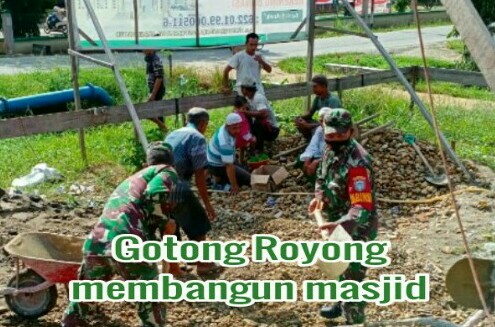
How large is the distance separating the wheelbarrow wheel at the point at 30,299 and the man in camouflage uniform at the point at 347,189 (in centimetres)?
221

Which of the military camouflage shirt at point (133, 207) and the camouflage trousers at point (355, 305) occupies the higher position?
the military camouflage shirt at point (133, 207)

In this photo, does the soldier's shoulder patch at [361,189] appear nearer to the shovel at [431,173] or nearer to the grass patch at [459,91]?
the shovel at [431,173]

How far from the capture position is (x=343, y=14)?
113 ft

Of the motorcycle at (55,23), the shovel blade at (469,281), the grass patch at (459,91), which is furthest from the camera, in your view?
the motorcycle at (55,23)

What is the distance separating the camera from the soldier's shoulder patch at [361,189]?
17.3 feet

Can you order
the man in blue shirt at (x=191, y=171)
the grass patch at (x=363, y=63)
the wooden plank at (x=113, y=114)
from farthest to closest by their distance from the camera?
1. the grass patch at (x=363, y=63)
2. the wooden plank at (x=113, y=114)
3. the man in blue shirt at (x=191, y=171)

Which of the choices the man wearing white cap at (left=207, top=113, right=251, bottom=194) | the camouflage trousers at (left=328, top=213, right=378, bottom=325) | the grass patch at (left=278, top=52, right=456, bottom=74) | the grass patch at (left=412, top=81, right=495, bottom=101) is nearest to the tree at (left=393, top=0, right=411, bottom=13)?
the grass patch at (left=278, top=52, right=456, bottom=74)

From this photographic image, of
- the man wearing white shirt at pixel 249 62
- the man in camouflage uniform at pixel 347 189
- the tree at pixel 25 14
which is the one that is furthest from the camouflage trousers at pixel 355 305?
the tree at pixel 25 14

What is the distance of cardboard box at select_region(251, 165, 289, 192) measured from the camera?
356 inches

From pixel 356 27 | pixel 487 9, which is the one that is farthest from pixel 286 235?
pixel 356 27

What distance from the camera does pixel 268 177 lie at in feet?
29.8

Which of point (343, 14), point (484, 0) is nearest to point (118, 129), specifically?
point (484, 0)

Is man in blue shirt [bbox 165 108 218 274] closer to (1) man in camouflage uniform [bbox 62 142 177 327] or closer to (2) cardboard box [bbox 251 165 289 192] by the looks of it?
(1) man in camouflage uniform [bbox 62 142 177 327]

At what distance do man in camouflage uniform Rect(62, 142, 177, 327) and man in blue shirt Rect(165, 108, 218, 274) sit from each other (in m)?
1.25
